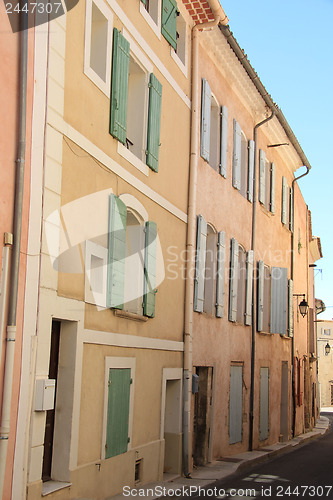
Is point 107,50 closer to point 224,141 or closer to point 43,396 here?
point 43,396

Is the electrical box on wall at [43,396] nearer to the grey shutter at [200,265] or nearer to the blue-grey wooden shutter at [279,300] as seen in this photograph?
the grey shutter at [200,265]

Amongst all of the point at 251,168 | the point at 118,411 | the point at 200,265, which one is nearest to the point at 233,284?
the point at 200,265

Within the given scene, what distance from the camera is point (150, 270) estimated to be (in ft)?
34.1

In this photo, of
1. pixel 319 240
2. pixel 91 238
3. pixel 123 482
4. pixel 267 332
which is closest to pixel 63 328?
pixel 91 238

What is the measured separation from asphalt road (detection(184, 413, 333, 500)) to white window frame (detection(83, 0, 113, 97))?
5.77 m

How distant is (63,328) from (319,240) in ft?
76.4

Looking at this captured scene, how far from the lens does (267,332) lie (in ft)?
57.7

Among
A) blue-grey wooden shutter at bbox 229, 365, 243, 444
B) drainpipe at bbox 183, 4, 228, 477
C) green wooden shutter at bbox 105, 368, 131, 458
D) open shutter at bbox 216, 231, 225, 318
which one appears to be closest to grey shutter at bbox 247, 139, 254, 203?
open shutter at bbox 216, 231, 225, 318

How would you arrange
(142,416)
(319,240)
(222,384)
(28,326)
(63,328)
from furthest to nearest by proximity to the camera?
(319,240), (222,384), (142,416), (63,328), (28,326)

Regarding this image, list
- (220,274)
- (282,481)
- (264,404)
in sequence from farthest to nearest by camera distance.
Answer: (264,404), (220,274), (282,481)

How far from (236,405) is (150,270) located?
5.73 meters

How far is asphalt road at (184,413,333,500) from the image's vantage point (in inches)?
392

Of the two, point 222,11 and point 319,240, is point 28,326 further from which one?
point 319,240

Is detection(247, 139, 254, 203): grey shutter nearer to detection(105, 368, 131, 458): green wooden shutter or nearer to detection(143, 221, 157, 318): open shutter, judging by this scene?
detection(143, 221, 157, 318): open shutter
